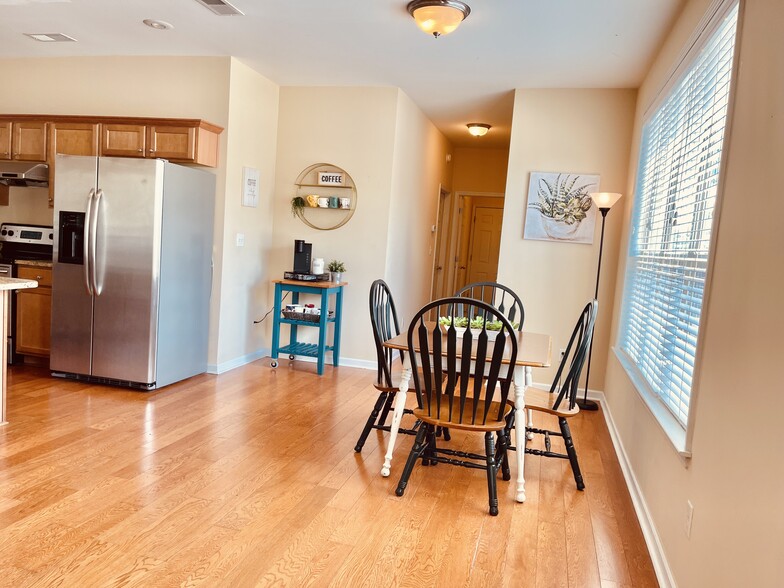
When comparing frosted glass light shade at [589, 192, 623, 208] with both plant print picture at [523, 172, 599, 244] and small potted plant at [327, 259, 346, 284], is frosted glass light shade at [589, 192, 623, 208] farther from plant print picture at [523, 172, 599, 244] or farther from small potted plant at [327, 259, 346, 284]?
small potted plant at [327, 259, 346, 284]

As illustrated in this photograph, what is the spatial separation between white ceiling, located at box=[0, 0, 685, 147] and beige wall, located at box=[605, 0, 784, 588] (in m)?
1.66

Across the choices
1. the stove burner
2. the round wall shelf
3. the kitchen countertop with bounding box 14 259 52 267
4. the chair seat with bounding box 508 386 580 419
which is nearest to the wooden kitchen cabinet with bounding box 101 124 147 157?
the stove burner

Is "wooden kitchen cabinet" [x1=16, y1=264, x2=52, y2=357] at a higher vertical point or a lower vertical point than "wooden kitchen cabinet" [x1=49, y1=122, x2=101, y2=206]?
lower

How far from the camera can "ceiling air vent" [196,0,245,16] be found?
11.2 feet

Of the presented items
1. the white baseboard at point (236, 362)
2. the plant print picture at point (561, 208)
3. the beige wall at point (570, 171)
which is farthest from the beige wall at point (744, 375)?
the white baseboard at point (236, 362)

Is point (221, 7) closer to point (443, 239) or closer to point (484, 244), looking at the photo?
point (443, 239)

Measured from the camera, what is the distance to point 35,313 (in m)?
4.55

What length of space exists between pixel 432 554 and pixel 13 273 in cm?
407

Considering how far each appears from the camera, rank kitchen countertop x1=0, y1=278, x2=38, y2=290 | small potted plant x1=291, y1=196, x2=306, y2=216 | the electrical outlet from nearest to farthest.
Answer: the electrical outlet → kitchen countertop x1=0, y1=278, x2=38, y2=290 → small potted plant x1=291, y1=196, x2=306, y2=216

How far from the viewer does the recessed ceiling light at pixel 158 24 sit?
3.86m

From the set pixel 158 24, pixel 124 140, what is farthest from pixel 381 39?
pixel 124 140

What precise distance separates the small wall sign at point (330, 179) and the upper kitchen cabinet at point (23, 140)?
2217mm

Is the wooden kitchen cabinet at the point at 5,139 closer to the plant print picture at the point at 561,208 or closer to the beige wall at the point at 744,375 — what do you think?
the plant print picture at the point at 561,208

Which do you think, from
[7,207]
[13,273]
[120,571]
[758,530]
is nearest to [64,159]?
[13,273]
